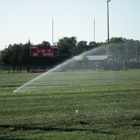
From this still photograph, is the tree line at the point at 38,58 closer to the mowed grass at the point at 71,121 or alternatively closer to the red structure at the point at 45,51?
the red structure at the point at 45,51

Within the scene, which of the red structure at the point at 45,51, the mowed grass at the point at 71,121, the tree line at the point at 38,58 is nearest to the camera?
the mowed grass at the point at 71,121

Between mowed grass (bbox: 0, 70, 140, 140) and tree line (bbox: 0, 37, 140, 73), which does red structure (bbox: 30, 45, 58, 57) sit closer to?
tree line (bbox: 0, 37, 140, 73)

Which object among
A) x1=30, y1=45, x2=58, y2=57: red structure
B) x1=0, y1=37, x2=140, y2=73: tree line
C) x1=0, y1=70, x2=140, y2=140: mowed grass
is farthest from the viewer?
x1=0, y1=37, x2=140, y2=73: tree line

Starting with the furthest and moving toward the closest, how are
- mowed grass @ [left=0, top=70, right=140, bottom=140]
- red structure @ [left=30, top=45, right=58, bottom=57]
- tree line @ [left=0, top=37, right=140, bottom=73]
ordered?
1. tree line @ [left=0, top=37, right=140, bottom=73]
2. red structure @ [left=30, top=45, right=58, bottom=57]
3. mowed grass @ [left=0, top=70, right=140, bottom=140]

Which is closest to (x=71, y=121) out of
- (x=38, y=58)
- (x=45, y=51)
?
(x=45, y=51)

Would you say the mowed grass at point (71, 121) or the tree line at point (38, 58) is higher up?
the tree line at point (38, 58)

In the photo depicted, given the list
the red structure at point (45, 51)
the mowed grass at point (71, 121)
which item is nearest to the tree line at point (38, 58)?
the red structure at point (45, 51)

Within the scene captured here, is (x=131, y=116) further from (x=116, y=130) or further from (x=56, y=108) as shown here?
(x=56, y=108)

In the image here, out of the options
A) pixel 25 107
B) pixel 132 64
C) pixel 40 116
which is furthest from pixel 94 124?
pixel 132 64

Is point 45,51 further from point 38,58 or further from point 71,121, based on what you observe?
point 71,121

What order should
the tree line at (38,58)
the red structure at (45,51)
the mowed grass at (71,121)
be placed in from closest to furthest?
the mowed grass at (71,121), the red structure at (45,51), the tree line at (38,58)

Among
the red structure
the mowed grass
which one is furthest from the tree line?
the mowed grass

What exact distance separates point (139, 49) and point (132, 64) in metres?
4.14

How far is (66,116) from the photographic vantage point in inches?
464
